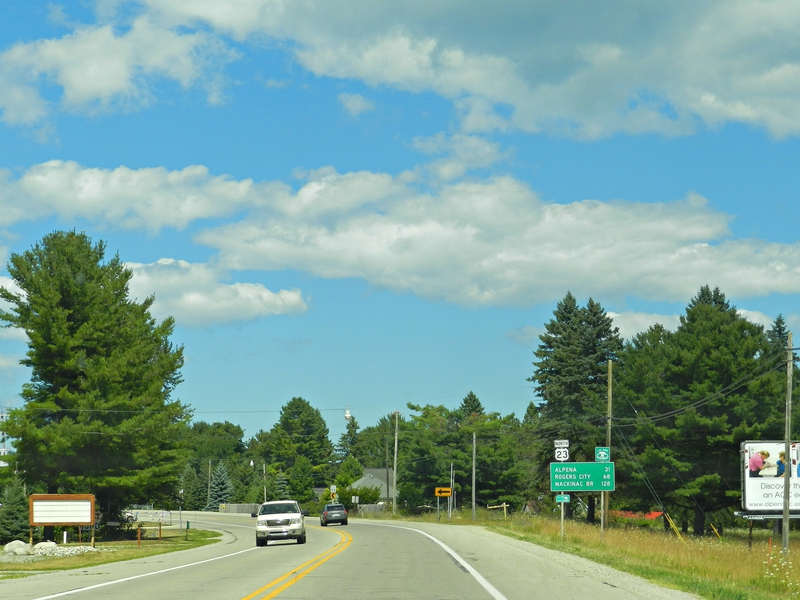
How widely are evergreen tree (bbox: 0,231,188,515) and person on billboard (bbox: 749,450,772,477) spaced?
28.3 meters

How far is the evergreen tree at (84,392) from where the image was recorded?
42.7 m

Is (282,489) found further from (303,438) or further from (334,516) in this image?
(334,516)

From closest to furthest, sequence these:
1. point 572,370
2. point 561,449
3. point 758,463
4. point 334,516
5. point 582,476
Result: point 561,449
point 582,476
point 758,463
point 334,516
point 572,370

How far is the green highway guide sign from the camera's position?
112ft

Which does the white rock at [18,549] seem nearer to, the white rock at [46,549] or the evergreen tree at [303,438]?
the white rock at [46,549]

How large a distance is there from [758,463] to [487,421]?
57394mm

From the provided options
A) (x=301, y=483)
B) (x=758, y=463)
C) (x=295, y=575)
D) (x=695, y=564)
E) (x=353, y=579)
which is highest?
(x=758, y=463)

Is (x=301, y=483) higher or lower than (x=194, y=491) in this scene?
higher

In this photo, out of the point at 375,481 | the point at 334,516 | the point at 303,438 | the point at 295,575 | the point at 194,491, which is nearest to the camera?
the point at 295,575

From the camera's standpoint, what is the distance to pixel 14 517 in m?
40.0

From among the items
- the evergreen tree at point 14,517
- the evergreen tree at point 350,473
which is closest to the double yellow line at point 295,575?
the evergreen tree at point 14,517

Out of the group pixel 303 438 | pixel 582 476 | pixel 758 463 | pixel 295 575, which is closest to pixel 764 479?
pixel 758 463

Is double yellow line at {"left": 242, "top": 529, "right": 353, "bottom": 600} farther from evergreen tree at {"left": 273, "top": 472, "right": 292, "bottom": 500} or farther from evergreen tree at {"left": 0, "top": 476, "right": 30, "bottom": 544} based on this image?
evergreen tree at {"left": 273, "top": 472, "right": 292, "bottom": 500}

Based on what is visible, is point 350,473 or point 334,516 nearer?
point 334,516
